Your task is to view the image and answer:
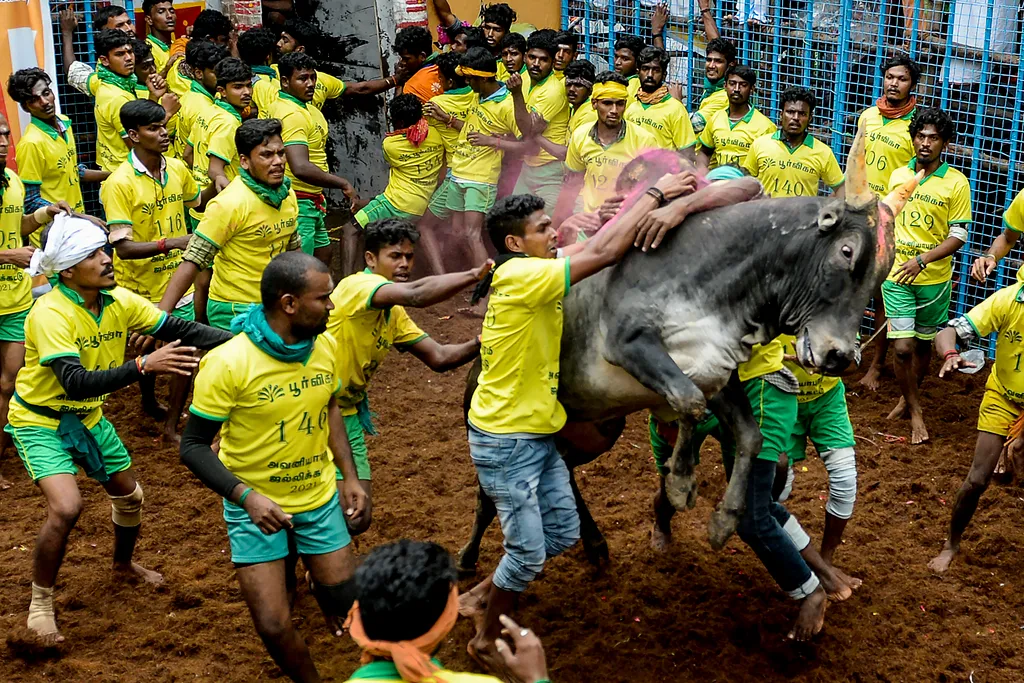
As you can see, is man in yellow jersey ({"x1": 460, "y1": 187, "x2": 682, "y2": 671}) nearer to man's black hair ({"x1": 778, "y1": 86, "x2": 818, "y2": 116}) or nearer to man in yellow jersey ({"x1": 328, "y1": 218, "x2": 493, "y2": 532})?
man in yellow jersey ({"x1": 328, "y1": 218, "x2": 493, "y2": 532})

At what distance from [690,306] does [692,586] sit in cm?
233

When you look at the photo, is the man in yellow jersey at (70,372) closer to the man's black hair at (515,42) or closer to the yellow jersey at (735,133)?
the yellow jersey at (735,133)

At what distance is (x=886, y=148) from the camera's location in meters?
9.49

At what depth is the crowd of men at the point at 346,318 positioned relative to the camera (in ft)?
16.0

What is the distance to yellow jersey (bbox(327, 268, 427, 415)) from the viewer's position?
5770mm

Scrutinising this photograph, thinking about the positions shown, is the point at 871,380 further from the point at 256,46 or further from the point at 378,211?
the point at 256,46

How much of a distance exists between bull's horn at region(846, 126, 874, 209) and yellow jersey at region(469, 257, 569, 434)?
1.29m

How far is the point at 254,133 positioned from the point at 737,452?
13.0 feet

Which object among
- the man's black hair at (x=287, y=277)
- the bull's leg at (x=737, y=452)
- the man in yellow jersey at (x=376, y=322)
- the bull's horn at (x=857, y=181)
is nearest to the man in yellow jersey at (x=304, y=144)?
the man in yellow jersey at (x=376, y=322)

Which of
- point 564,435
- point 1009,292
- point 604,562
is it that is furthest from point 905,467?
point 564,435

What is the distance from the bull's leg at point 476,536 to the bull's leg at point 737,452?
1592mm

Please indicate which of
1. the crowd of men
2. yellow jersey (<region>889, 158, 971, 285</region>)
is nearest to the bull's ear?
the crowd of men

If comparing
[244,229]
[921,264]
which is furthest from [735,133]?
[244,229]

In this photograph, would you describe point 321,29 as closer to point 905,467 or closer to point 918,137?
point 918,137
